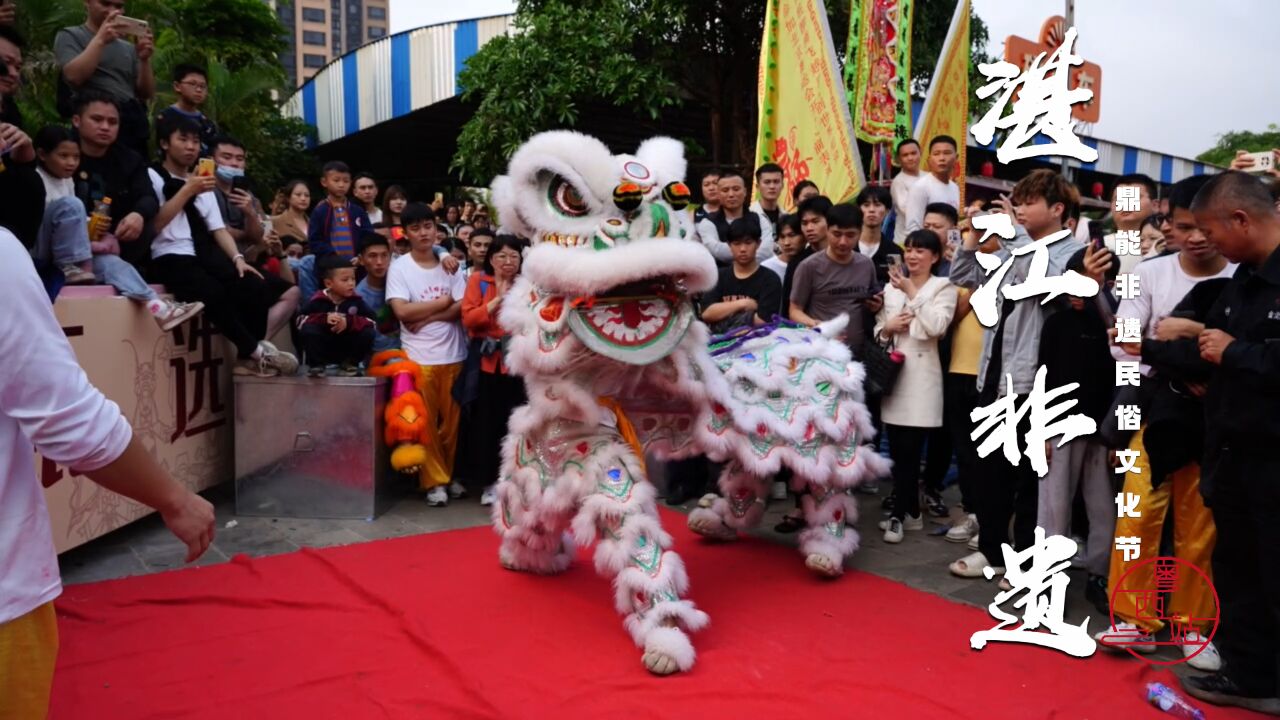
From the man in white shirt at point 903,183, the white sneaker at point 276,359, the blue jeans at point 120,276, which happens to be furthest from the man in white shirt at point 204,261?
the man in white shirt at point 903,183

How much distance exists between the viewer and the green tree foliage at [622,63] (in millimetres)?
9305

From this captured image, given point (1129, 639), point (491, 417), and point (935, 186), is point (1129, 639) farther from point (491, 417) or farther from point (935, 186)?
point (935, 186)

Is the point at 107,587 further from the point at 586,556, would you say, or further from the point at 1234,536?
the point at 1234,536

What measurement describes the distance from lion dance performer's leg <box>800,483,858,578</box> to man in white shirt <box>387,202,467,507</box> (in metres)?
1.91

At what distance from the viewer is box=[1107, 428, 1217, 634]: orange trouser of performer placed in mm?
2707

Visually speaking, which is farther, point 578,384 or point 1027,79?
point 1027,79

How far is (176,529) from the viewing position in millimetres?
1367

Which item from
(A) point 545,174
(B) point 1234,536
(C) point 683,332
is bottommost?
(B) point 1234,536

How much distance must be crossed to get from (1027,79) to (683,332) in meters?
1.74

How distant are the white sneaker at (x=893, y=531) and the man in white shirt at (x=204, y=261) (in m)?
2.88

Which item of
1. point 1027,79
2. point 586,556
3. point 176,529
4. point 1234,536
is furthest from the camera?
point 586,556

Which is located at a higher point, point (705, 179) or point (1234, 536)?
point (705, 179)

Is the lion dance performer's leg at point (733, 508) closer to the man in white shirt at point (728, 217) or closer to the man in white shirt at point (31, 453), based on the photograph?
the man in white shirt at point (728, 217)

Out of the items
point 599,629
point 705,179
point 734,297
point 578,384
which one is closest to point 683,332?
point 578,384
